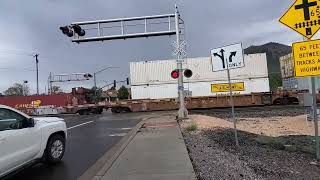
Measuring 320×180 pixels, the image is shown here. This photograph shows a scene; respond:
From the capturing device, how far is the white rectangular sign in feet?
38.2

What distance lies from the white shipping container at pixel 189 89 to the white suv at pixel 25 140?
3559cm

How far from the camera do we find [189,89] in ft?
150

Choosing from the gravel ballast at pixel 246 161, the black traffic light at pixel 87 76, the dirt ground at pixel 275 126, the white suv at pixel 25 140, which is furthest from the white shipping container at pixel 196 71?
the white suv at pixel 25 140

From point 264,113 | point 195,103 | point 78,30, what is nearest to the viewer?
point 78,30

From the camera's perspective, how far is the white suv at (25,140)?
316 inches

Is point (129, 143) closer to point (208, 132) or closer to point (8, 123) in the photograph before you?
point (208, 132)

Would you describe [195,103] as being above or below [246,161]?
above

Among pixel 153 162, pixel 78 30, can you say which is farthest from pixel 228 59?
pixel 78 30

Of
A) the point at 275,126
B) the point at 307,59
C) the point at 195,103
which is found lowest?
the point at 275,126

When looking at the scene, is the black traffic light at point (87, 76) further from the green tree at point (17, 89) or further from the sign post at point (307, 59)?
the sign post at point (307, 59)

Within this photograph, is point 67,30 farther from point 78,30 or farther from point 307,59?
point 307,59

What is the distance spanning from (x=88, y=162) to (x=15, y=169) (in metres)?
2.42

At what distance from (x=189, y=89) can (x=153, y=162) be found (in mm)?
36318

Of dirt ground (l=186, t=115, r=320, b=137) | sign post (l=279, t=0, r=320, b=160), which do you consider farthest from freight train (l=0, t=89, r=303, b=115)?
sign post (l=279, t=0, r=320, b=160)
